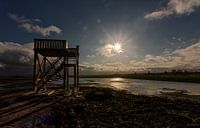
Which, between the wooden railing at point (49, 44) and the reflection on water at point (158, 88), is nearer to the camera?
the wooden railing at point (49, 44)

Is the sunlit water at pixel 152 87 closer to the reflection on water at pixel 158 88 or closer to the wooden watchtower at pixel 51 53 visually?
the reflection on water at pixel 158 88

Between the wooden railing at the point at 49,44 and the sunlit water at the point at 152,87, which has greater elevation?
the wooden railing at the point at 49,44

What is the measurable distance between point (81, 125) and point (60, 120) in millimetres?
1670

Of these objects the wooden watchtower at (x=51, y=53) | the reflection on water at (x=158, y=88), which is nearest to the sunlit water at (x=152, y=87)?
the reflection on water at (x=158, y=88)

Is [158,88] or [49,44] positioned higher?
[49,44]

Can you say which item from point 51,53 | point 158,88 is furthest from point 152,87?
point 51,53

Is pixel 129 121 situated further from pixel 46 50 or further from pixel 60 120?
pixel 46 50

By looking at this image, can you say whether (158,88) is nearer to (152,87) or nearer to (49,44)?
(152,87)

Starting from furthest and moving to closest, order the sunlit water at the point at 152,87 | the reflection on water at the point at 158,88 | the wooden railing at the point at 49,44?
the sunlit water at the point at 152,87, the reflection on water at the point at 158,88, the wooden railing at the point at 49,44

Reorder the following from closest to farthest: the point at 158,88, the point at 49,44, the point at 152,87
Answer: the point at 49,44 → the point at 158,88 → the point at 152,87

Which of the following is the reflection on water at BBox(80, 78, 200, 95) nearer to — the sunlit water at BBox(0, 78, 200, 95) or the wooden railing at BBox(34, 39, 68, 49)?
the sunlit water at BBox(0, 78, 200, 95)

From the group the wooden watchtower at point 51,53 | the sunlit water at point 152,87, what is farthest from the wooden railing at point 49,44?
the sunlit water at point 152,87

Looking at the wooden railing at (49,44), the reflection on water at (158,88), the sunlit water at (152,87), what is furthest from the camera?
the sunlit water at (152,87)

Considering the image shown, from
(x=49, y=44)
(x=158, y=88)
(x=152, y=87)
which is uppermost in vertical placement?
(x=49, y=44)
